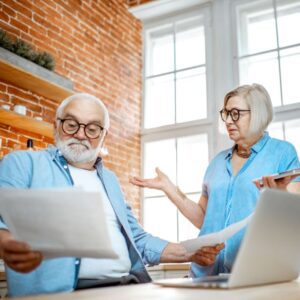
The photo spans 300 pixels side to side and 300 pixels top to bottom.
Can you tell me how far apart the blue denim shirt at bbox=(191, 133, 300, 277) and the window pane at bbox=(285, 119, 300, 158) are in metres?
2.27

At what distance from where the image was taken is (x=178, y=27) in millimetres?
4996

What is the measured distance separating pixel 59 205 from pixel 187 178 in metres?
3.70

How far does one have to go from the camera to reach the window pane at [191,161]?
4.52 metres

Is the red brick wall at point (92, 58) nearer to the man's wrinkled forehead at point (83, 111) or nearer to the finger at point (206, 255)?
the man's wrinkled forehead at point (83, 111)

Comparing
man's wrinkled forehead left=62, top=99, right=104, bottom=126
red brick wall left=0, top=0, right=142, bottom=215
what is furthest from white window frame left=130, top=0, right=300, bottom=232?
man's wrinkled forehead left=62, top=99, right=104, bottom=126

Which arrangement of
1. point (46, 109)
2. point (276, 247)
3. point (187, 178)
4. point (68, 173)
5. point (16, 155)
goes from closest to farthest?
1. point (276, 247)
2. point (16, 155)
3. point (68, 173)
4. point (46, 109)
5. point (187, 178)

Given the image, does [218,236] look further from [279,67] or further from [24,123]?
[279,67]

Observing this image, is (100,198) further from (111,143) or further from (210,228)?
(111,143)

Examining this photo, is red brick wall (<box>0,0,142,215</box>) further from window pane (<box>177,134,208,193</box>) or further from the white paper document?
the white paper document

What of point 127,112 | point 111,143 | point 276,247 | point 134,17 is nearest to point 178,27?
point 134,17

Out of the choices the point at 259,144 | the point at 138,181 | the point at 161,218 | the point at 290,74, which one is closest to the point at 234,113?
the point at 259,144

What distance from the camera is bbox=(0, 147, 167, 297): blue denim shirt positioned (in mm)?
1414

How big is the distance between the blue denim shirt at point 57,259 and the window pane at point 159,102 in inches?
115

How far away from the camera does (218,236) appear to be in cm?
121
